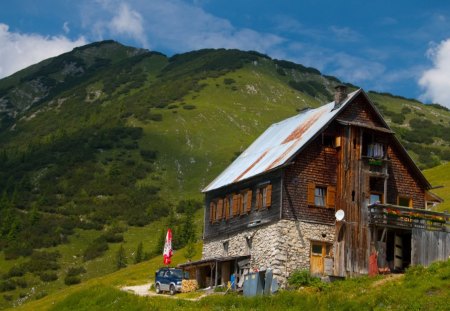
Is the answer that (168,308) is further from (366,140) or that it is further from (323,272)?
(366,140)

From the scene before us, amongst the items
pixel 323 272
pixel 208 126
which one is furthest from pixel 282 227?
pixel 208 126

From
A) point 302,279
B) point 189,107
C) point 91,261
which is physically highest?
point 189,107

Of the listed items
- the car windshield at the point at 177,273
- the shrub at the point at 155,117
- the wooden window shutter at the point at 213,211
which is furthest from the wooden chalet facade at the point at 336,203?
the shrub at the point at 155,117

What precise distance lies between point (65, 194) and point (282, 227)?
3531 inches

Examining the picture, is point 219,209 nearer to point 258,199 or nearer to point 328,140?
point 258,199

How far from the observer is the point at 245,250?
171 feet

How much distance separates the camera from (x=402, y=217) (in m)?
49.4

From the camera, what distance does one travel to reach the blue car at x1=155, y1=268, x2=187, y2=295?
178 feet

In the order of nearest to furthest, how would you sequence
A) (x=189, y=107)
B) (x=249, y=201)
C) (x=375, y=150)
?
(x=375, y=150) → (x=249, y=201) → (x=189, y=107)

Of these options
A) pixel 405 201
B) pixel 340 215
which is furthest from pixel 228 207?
pixel 405 201

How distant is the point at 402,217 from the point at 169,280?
681 inches

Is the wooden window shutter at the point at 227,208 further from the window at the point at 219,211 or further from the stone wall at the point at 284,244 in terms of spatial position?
the stone wall at the point at 284,244

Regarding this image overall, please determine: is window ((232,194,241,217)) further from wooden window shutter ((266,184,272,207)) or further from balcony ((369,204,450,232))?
balcony ((369,204,450,232))

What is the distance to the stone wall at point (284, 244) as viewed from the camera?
4738cm
